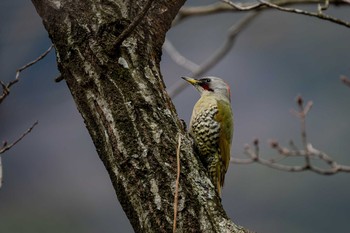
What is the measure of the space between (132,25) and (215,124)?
1945 millimetres

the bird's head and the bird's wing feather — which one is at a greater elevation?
the bird's head

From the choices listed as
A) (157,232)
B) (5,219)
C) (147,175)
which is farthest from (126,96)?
(5,219)

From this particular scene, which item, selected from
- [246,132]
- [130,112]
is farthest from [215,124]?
[246,132]

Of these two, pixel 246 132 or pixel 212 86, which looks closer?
pixel 212 86

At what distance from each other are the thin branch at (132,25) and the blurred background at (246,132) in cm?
568

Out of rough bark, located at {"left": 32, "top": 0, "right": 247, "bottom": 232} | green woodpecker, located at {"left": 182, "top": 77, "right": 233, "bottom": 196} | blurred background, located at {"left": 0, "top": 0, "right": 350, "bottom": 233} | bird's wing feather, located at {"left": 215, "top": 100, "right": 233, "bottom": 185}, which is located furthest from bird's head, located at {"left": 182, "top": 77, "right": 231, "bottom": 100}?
blurred background, located at {"left": 0, "top": 0, "right": 350, "bottom": 233}

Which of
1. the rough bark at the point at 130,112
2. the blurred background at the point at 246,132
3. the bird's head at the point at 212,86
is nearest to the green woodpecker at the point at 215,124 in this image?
the bird's head at the point at 212,86

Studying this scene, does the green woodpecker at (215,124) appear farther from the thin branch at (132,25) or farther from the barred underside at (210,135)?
the thin branch at (132,25)

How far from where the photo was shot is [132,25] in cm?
273

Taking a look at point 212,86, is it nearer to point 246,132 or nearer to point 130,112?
point 130,112

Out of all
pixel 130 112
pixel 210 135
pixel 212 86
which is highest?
pixel 212 86

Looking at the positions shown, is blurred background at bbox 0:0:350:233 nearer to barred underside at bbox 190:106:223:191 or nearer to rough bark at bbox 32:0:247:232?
barred underside at bbox 190:106:223:191

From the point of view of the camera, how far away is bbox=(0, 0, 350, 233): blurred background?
9570 mm

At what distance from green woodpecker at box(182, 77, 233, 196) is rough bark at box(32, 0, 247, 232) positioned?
142 cm
